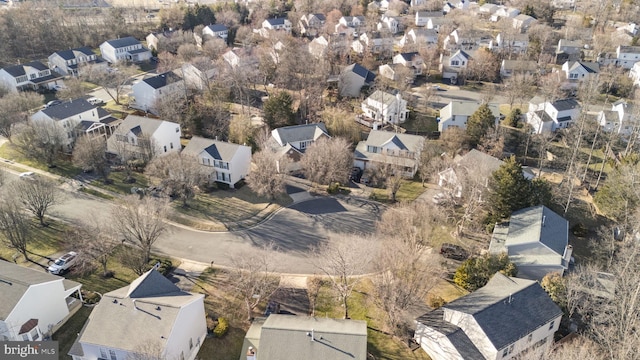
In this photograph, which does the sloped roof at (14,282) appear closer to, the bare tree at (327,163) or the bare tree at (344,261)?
the bare tree at (344,261)

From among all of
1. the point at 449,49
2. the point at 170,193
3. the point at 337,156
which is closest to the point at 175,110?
the point at 170,193

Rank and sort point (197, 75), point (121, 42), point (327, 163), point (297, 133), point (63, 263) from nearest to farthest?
point (63, 263)
point (327, 163)
point (297, 133)
point (197, 75)
point (121, 42)

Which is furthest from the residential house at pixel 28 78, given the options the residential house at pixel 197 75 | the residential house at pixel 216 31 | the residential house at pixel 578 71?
the residential house at pixel 578 71

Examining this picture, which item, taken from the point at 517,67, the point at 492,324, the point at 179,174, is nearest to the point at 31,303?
the point at 179,174

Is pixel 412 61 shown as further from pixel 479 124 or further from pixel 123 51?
pixel 123 51

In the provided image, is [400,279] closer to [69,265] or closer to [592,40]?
[69,265]

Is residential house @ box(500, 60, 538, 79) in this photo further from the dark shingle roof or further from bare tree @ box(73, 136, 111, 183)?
the dark shingle roof

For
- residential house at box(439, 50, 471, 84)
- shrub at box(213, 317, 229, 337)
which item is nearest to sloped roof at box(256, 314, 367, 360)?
shrub at box(213, 317, 229, 337)
